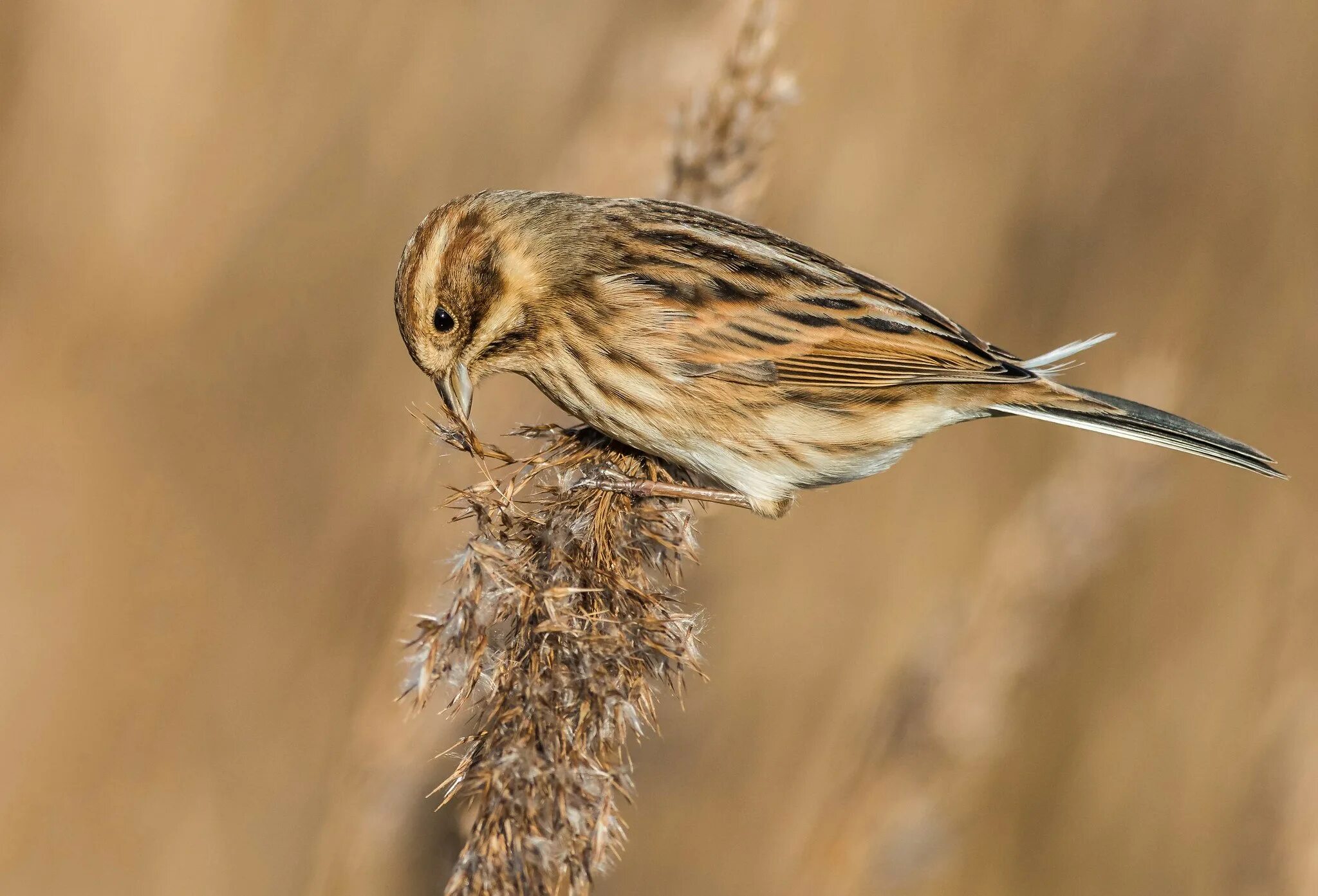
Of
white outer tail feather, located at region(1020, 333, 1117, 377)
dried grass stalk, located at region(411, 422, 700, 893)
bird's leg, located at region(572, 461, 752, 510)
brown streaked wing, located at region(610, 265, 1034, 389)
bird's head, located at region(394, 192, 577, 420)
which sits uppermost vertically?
white outer tail feather, located at region(1020, 333, 1117, 377)

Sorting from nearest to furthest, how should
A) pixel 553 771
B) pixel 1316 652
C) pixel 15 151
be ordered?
pixel 553 771 < pixel 1316 652 < pixel 15 151

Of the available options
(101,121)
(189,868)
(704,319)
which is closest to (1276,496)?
(704,319)

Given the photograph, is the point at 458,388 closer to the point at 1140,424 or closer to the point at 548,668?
the point at 548,668

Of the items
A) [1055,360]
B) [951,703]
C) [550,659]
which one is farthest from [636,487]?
[1055,360]

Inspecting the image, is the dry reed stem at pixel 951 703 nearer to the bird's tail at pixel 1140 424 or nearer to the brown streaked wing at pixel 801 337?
the bird's tail at pixel 1140 424

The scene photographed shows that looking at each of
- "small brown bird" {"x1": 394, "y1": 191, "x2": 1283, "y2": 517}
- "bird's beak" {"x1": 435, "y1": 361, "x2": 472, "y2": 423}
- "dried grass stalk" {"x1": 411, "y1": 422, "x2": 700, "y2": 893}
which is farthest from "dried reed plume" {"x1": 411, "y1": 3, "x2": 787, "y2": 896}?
"small brown bird" {"x1": 394, "y1": 191, "x2": 1283, "y2": 517}

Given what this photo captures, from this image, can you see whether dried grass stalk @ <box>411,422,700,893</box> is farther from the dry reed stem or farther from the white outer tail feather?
the white outer tail feather

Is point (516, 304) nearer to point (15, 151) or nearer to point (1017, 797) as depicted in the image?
point (15, 151)
